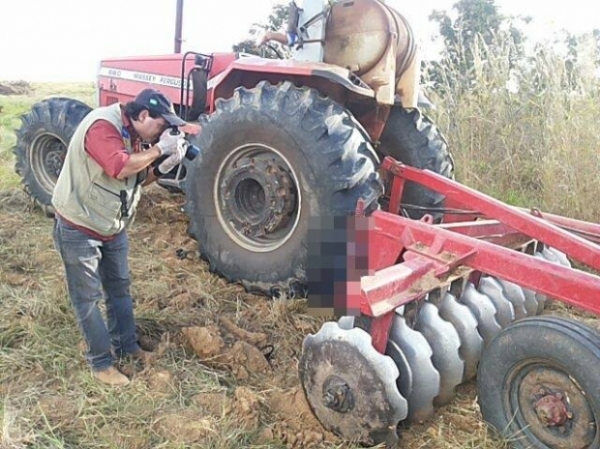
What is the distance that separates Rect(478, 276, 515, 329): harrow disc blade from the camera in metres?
2.84

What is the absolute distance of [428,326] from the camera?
246cm

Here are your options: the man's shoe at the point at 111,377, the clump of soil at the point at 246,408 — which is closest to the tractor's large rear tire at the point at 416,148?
the clump of soil at the point at 246,408

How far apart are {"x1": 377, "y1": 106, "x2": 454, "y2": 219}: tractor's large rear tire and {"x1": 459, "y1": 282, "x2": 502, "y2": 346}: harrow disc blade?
A: 1.32 m

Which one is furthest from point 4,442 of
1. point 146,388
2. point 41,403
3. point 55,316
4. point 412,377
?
point 412,377

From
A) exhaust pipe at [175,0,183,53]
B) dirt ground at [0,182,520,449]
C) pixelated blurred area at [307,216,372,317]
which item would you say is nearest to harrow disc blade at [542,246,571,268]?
dirt ground at [0,182,520,449]

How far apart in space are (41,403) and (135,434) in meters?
0.47

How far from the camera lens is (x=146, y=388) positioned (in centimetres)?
271

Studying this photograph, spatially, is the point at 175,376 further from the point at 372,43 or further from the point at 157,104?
the point at 372,43

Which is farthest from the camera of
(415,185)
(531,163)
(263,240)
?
(531,163)

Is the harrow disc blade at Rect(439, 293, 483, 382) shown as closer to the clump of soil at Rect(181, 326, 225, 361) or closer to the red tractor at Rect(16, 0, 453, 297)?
the red tractor at Rect(16, 0, 453, 297)

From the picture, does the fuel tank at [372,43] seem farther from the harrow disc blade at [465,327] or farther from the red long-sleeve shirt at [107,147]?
the red long-sleeve shirt at [107,147]

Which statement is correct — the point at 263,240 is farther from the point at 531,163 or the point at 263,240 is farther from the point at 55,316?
the point at 531,163

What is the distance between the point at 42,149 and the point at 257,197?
2531mm

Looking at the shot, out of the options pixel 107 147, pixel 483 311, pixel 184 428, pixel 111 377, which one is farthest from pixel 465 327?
pixel 107 147
